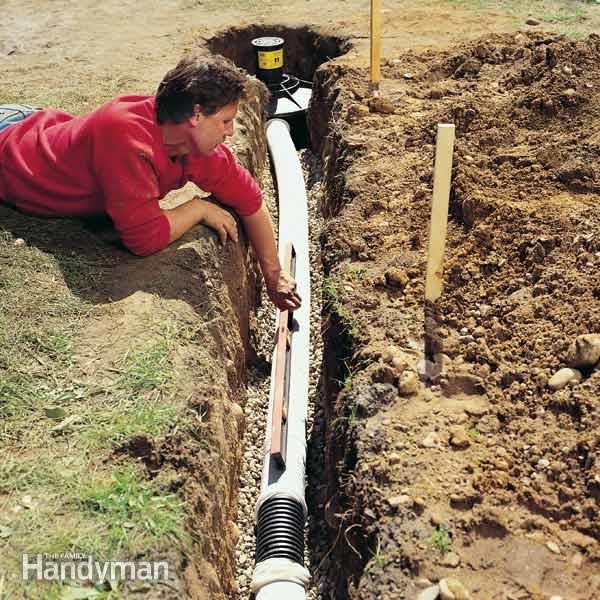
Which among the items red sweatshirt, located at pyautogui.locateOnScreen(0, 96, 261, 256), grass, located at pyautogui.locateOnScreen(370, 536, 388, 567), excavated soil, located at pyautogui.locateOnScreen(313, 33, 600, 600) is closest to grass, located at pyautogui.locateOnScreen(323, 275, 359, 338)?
excavated soil, located at pyautogui.locateOnScreen(313, 33, 600, 600)

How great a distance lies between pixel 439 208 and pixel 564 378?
3.50 feet

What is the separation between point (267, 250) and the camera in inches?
179

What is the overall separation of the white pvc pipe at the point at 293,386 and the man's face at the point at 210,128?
61.0 inches

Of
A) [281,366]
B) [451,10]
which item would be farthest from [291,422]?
[451,10]

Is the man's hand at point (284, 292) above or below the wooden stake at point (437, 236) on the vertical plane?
below

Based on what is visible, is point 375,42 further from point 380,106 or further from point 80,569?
point 80,569

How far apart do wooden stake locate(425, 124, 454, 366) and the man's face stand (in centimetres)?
113

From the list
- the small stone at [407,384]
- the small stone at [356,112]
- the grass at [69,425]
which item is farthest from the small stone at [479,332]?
the small stone at [356,112]

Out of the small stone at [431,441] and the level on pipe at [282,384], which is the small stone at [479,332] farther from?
the level on pipe at [282,384]

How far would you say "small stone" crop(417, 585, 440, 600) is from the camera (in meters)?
2.79

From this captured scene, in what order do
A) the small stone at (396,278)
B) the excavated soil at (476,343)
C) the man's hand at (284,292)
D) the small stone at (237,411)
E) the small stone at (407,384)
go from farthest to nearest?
1. the man's hand at (284,292)
2. the small stone at (396,278)
3. the small stone at (237,411)
4. the small stone at (407,384)
5. the excavated soil at (476,343)

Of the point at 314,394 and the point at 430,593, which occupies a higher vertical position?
the point at 430,593

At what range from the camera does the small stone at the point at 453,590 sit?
273 centimetres

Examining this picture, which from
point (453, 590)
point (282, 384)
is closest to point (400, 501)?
point (453, 590)
